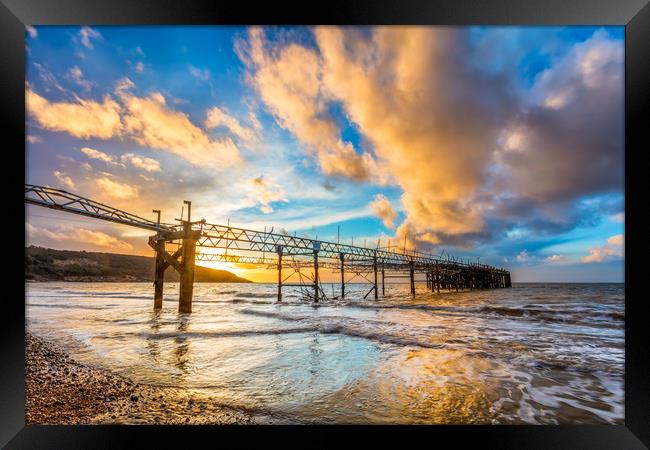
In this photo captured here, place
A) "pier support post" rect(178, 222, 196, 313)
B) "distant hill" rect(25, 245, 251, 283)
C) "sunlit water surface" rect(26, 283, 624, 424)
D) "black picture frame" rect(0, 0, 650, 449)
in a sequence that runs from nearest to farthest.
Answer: "black picture frame" rect(0, 0, 650, 449) < "sunlit water surface" rect(26, 283, 624, 424) < "pier support post" rect(178, 222, 196, 313) < "distant hill" rect(25, 245, 251, 283)

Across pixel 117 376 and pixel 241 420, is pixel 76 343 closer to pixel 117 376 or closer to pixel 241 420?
pixel 117 376

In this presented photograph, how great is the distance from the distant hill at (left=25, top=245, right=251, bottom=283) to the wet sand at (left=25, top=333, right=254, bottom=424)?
75.3 meters

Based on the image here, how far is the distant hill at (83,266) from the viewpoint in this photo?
67.4 meters

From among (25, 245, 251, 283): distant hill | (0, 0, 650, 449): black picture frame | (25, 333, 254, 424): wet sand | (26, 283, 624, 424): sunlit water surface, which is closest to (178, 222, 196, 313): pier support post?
(26, 283, 624, 424): sunlit water surface

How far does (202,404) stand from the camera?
3.89 metres

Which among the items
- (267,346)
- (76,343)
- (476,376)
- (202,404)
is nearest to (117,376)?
(202,404)

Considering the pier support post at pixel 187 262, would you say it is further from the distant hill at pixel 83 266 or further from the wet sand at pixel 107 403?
the distant hill at pixel 83 266

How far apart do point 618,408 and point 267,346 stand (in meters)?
7.34

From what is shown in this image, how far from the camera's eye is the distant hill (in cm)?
6744

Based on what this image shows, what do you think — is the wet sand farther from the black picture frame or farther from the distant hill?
the distant hill

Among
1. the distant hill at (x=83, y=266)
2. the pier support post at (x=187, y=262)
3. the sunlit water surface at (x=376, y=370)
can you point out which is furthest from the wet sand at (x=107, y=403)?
the distant hill at (x=83, y=266)

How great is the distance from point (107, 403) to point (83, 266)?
330ft
